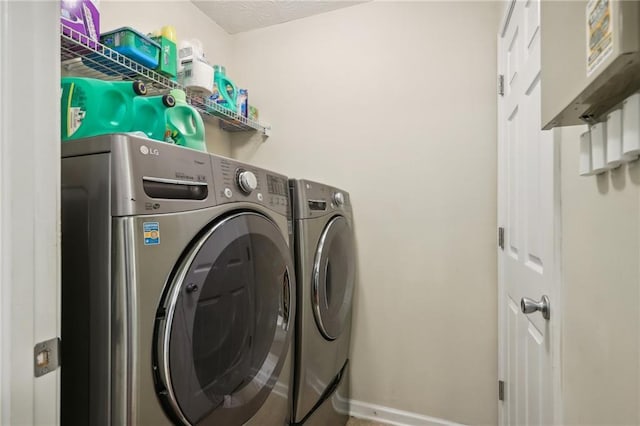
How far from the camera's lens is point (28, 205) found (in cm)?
51

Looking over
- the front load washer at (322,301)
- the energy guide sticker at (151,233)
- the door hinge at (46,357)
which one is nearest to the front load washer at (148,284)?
the energy guide sticker at (151,233)

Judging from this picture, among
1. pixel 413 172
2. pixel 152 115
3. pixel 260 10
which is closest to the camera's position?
pixel 152 115

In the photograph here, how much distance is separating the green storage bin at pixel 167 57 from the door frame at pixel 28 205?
101 cm

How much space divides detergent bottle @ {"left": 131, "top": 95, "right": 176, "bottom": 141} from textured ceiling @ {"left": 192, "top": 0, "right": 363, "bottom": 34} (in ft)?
4.16

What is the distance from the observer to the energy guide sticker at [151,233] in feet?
2.35

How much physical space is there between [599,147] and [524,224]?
28.0 inches

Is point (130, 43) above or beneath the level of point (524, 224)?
above

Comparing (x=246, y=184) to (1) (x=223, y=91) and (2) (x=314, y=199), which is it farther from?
(1) (x=223, y=91)

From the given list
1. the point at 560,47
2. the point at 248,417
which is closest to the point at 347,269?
the point at 248,417

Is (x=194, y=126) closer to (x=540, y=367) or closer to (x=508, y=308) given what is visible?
(x=540, y=367)

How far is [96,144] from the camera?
720mm

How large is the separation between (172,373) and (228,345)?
0.22m

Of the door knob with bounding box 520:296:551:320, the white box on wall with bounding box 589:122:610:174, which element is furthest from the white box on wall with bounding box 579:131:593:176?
the door knob with bounding box 520:296:551:320

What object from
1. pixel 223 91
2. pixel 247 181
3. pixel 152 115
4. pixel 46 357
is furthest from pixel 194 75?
pixel 46 357
